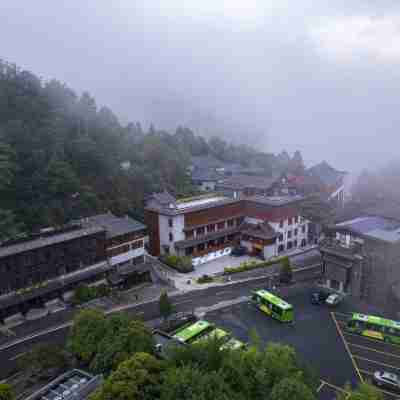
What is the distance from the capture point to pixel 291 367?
15961 mm

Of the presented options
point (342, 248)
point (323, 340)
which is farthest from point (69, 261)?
point (342, 248)

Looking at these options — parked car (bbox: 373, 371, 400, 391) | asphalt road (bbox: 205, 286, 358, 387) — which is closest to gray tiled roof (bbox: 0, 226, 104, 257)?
asphalt road (bbox: 205, 286, 358, 387)

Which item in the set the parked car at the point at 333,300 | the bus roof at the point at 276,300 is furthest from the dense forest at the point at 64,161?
the parked car at the point at 333,300

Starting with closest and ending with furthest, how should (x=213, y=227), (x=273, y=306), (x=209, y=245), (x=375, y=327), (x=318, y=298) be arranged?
1. (x=375, y=327)
2. (x=273, y=306)
3. (x=318, y=298)
4. (x=209, y=245)
5. (x=213, y=227)

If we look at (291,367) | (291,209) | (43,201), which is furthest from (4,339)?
(291,209)

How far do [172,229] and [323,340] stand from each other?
17.6 m

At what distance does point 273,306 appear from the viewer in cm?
2669

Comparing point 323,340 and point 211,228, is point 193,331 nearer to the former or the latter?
point 323,340

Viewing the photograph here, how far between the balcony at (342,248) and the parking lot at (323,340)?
368cm

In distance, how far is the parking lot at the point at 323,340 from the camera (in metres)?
20.8

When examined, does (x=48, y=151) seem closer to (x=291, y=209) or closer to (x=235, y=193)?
(x=235, y=193)

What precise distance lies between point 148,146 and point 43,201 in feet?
77.6

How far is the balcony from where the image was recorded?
97.2ft

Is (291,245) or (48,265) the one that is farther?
(291,245)
